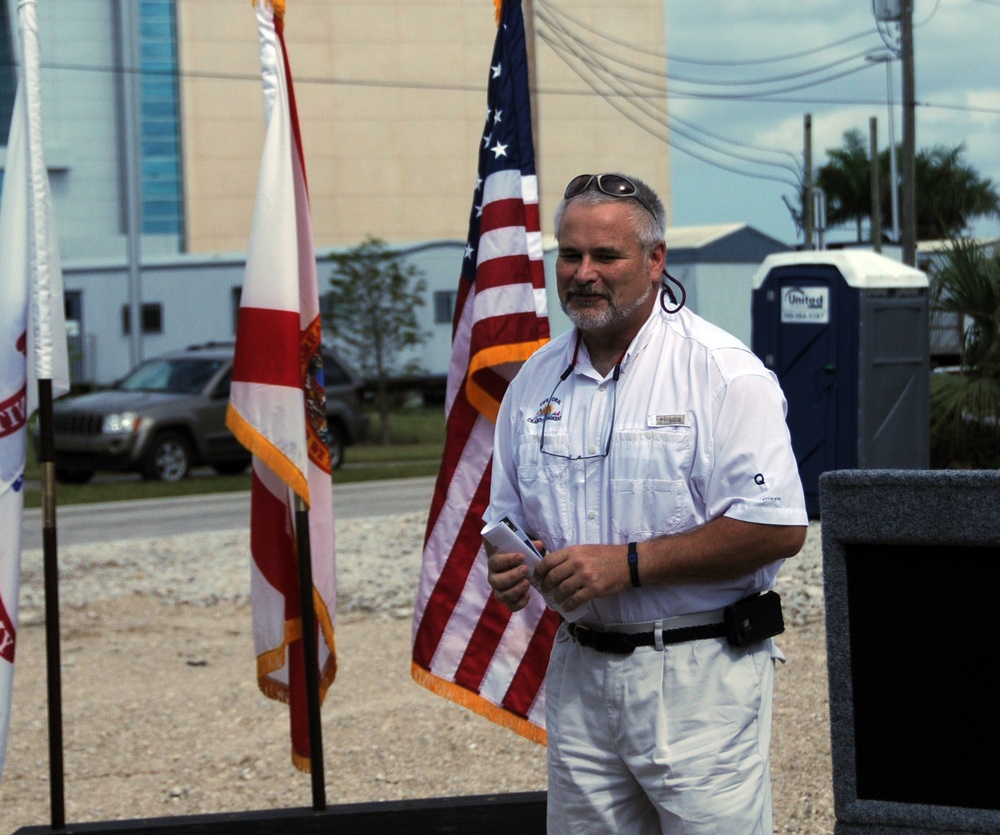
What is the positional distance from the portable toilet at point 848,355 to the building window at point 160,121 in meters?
54.0

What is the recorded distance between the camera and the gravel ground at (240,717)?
5789 millimetres

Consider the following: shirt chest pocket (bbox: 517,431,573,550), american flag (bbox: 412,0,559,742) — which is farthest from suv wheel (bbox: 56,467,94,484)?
shirt chest pocket (bbox: 517,431,573,550)

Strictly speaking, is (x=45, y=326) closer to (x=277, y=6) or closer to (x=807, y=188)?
(x=277, y=6)

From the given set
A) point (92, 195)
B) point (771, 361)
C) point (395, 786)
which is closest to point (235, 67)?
point (92, 195)

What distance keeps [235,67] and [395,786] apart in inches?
2337

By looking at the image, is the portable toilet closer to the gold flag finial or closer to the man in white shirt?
the gold flag finial

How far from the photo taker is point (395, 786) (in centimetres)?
582

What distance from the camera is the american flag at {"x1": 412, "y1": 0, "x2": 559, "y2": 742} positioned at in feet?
15.2

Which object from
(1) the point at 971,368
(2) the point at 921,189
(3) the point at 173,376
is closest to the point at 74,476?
(3) the point at 173,376

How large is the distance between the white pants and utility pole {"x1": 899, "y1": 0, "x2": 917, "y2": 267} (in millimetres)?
19572

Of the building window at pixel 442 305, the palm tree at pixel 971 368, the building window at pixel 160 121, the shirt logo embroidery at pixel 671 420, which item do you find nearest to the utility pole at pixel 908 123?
the palm tree at pixel 971 368

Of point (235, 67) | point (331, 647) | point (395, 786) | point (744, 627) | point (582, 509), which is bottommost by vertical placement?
point (395, 786)

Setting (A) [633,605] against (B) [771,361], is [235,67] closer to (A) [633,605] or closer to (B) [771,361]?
(B) [771,361]

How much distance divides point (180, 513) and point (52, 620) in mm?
11014
